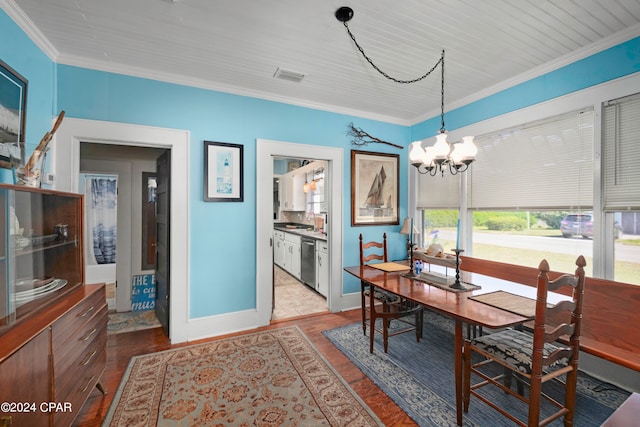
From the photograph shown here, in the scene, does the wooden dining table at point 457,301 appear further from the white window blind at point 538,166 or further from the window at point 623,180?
the white window blind at point 538,166

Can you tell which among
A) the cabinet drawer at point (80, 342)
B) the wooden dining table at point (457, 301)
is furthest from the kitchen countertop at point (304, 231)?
the cabinet drawer at point (80, 342)

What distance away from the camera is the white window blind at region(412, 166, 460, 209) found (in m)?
3.55

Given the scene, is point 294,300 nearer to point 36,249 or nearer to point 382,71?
point 36,249

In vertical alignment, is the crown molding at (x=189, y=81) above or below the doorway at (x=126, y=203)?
above

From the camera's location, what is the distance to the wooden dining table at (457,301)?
164 cm

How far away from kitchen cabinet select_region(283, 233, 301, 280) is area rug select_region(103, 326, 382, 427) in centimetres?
241

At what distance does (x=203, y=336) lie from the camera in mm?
2955

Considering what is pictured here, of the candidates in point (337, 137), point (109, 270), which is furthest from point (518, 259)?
point (109, 270)

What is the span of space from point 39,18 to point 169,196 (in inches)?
62.8

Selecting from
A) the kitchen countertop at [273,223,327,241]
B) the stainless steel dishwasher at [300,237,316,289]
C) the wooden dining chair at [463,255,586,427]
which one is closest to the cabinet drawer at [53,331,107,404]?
the wooden dining chair at [463,255,586,427]

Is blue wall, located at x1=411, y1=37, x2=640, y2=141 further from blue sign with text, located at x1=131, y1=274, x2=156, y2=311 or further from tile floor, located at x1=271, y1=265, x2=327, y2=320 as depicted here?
blue sign with text, located at x1=131, y1=274, x2=156, y2=311

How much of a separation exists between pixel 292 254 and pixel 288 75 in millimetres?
3498

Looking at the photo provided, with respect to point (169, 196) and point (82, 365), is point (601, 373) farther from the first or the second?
point (169, 196)

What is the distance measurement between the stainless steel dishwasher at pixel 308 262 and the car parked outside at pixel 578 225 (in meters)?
3.05
